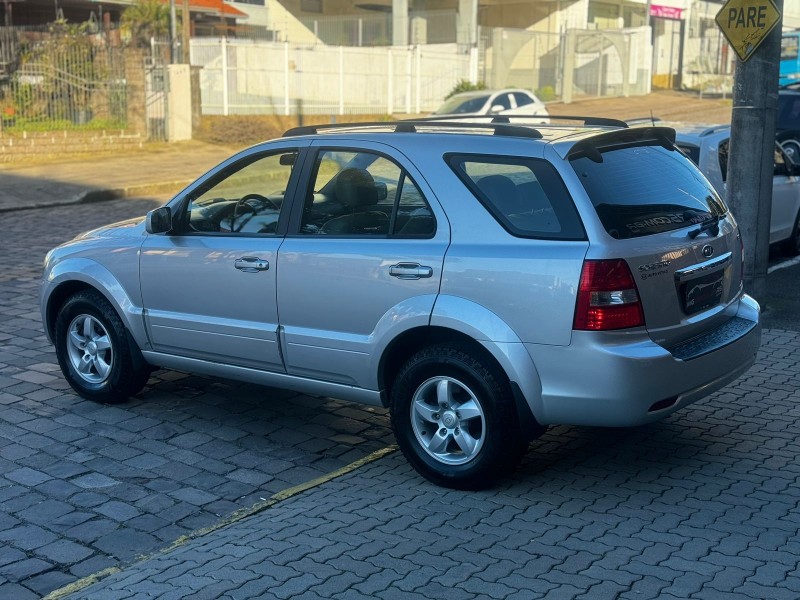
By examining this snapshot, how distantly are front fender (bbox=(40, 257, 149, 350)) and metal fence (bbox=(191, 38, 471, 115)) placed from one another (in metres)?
23.0

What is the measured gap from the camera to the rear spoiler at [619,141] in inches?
202

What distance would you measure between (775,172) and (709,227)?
607cm

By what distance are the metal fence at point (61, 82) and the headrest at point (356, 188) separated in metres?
18.8

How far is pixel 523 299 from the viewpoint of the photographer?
489cm

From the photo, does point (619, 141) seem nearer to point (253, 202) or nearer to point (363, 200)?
point (363, 200)

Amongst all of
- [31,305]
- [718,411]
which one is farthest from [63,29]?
[718,411]

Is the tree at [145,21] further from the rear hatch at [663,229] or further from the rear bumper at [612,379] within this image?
the rear bumper at [612,379]

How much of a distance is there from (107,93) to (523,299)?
70.3 ft

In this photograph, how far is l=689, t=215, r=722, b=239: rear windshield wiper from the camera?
17.2ft

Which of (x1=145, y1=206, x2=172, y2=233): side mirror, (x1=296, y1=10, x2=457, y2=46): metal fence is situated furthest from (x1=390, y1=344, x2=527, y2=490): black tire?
(x1=296, y1=10, x2=457, y2=46): metal fence

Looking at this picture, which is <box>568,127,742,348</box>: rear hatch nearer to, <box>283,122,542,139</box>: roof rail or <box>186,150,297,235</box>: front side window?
<box>283,122,542,139</box>: roof rail

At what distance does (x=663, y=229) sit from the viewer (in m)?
5.12

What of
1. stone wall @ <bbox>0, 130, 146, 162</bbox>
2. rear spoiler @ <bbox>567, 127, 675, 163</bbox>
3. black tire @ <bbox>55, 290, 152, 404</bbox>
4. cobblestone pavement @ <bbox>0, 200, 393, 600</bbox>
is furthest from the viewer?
stone wall @ <bbox>0, 130, 146, 162</bbox>

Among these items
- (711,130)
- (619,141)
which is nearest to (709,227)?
(619,141)
